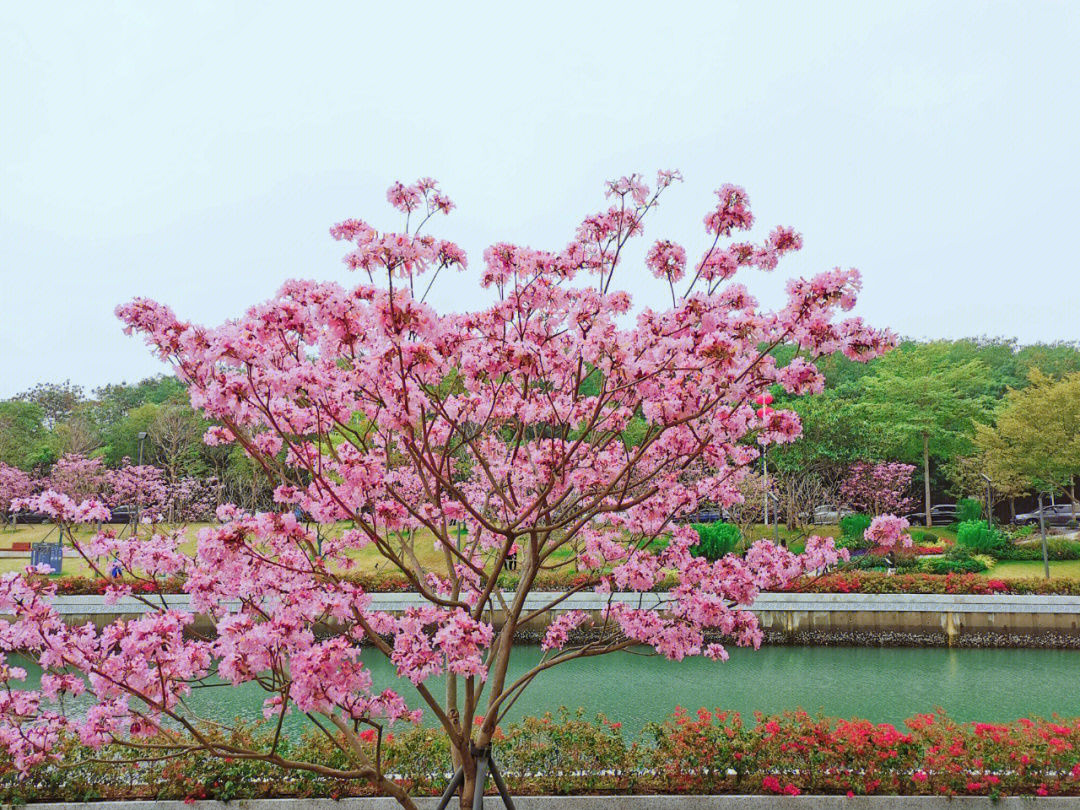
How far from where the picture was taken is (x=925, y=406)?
27.1 metres

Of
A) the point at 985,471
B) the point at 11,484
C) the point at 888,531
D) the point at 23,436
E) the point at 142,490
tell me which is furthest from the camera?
the point at 23,436

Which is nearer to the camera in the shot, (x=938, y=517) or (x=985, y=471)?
(x=985, y=471)

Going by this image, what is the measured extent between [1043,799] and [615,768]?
300 cm

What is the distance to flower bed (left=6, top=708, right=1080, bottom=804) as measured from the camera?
5172 mm

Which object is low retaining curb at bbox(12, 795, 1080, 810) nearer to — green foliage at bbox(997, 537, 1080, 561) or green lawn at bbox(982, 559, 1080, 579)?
green lawn at bbox(982, 559, 1080, 579)

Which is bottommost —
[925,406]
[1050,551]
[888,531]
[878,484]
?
[1050,551]

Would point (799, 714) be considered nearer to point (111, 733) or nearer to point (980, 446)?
point (111, 733)

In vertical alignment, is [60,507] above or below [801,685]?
above

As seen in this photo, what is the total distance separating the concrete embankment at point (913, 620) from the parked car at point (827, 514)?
11012 mm

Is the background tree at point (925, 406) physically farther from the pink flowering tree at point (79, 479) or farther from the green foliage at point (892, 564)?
the pink flowering tree at point (79, 479)

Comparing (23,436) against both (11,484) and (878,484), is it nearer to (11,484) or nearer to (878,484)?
(11,484)

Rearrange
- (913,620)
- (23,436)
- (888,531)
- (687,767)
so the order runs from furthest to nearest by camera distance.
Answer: (23,436), (913,620), (687,767), (888,531)

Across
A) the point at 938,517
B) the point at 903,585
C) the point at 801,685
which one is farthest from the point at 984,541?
the point at 801,685

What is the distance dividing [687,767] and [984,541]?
61.4 ft
